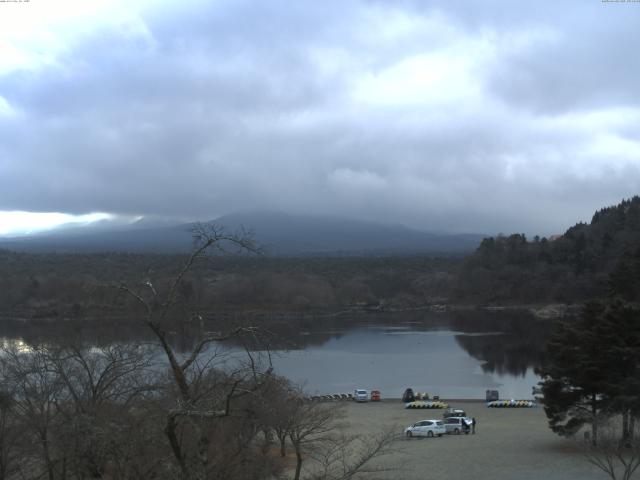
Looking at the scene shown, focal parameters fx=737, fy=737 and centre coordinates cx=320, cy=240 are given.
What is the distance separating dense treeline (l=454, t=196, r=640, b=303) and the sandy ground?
5422 cm

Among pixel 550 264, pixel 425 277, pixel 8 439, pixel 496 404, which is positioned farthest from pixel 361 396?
pixel 425 277

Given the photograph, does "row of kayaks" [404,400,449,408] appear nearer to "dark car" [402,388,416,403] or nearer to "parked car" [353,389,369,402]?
"dark car" [402,388,416,403]

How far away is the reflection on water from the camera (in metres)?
34.0

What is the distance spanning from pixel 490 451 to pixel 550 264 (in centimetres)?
7163

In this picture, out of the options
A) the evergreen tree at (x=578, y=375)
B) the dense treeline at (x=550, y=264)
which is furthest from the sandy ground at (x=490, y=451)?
the dense treeline at (x=550, y=264)

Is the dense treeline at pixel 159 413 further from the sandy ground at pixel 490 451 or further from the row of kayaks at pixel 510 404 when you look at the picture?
the row of kayaks at pixel 510 404

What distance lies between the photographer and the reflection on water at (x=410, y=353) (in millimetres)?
33969

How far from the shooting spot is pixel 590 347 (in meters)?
17.2

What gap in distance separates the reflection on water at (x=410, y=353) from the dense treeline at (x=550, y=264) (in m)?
11.3

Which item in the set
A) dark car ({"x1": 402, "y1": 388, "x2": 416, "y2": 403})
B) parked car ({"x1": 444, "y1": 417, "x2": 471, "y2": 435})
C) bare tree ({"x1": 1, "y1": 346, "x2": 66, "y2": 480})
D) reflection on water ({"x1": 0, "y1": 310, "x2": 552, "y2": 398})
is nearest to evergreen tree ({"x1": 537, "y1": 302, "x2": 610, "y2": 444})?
parked car ({"x1": 444, "y1": 417, "x2": 471, "y2": 435})

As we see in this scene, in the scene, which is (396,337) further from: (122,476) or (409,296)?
(122,476)

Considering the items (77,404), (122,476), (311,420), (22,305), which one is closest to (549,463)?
(311,420)

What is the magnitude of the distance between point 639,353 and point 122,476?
43.5 feet

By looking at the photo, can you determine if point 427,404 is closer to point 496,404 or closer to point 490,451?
point 496,404
